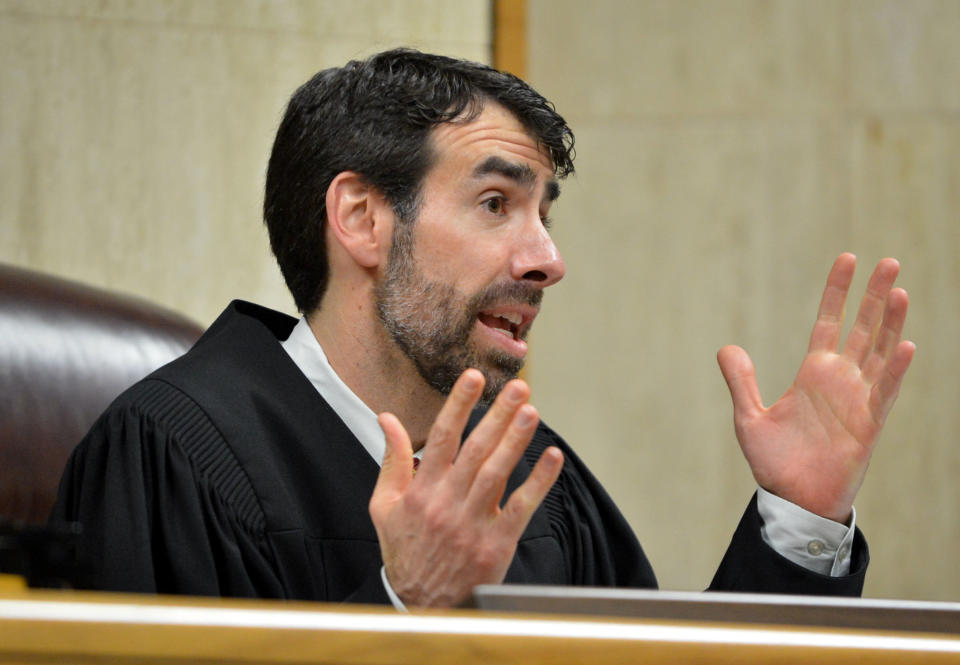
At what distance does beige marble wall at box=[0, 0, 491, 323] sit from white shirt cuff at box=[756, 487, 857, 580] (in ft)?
4.96

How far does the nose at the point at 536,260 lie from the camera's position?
1.47 metres

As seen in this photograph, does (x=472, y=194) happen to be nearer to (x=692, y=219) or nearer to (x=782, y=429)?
(x=782, y=429)

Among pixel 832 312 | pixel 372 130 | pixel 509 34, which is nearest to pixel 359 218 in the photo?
pixel 372 130

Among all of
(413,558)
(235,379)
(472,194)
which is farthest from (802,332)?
(413,558)

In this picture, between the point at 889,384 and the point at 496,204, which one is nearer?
the point at 889,384

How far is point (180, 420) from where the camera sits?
125 cm

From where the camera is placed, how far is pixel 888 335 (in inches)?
52.7

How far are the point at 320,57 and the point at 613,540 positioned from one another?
1534mm

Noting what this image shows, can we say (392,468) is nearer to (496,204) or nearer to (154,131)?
(496,204)

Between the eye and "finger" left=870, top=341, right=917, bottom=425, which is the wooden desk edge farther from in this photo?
the eye

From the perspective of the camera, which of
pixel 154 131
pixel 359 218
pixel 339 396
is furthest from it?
pixel 154 131

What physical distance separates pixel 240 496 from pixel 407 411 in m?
0.31

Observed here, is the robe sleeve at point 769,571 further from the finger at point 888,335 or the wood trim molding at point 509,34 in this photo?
the wood trim molding at point 509,34

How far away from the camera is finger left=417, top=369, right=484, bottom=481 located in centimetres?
93
